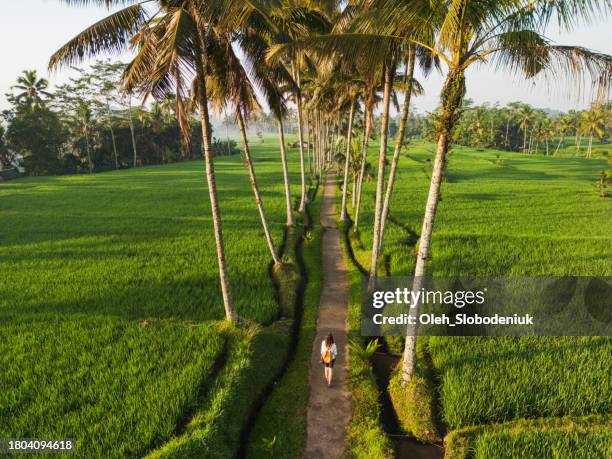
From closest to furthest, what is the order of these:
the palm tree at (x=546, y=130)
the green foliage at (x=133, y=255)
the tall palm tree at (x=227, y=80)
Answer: the tall palm tree at (x=227, y=80)
the green foliage at (x=133, y=255)
the palm tree at (x=546, y=130)

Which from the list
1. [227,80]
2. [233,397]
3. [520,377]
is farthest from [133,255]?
[520,377]

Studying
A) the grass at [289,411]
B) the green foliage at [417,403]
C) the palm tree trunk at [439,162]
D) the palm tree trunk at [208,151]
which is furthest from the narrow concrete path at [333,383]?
the palm tree trunk at [208,151]

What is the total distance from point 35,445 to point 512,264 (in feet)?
46.6

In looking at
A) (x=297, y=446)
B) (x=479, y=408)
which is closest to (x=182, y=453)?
(x=297, y=446)

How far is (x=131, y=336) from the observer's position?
8562 millimetres

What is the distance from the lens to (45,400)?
6.54 metres

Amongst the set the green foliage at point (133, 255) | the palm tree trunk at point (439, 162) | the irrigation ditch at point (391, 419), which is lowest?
the irrigation ditch at point (391, 419)

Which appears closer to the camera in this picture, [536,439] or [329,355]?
[536,439]

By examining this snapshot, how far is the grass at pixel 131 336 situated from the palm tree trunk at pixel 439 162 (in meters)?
3.19

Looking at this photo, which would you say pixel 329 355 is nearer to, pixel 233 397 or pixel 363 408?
pixel 363 408

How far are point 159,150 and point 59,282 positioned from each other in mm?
56500

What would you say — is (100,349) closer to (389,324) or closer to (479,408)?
(389,324)

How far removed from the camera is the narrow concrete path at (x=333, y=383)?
20.9ft

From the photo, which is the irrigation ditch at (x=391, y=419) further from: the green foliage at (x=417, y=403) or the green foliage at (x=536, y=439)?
the green foliage at (x=536, y=439)
